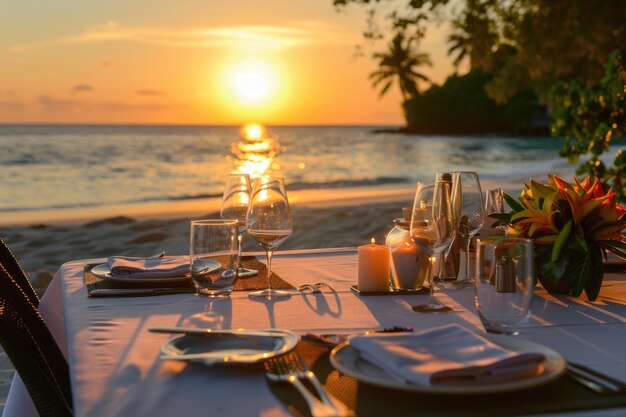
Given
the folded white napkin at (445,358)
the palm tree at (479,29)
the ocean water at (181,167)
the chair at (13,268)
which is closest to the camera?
the folded white napkin at (445,358)

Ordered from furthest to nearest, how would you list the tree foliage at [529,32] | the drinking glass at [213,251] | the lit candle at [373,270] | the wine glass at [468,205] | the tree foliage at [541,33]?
the tree foliage at [541,33] < the tree foliage at [529,32] < the wine glass at [468,205] < the lit candle at [373,270] < the drinking glass at [213,251]

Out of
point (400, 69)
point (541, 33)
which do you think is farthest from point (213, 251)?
point (400, 69)

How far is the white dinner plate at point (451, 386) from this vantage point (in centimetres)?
111

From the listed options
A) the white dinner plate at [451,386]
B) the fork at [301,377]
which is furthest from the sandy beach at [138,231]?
the white dinner plate at [451,386]

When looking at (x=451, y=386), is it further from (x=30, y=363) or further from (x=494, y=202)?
(x=494, y=202)

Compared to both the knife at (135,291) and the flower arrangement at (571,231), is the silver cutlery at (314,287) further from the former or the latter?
the flower arrangement at (571,231)

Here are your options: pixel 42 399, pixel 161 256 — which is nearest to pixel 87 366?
pixel 42 399

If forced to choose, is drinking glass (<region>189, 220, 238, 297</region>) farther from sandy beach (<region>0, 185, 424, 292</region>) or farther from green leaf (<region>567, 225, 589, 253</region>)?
sandy beach (<region>0, 185, 424, 292</region>)

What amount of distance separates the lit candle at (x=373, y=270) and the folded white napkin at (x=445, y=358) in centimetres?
61

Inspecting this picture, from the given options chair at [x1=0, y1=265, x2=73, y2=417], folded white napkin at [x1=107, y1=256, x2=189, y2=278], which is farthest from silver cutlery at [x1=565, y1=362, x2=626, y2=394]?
folded white napkin at [x1=107, y1=256, x2=189, y2=278]

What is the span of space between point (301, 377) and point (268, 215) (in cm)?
73

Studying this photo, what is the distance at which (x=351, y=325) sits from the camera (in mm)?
1622

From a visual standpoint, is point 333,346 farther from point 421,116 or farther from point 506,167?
point 421,116

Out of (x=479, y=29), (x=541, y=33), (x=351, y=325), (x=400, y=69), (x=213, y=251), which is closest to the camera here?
(x=351, y=325)
